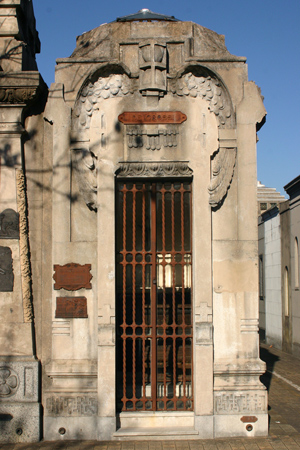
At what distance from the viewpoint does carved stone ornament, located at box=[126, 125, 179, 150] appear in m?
8.87

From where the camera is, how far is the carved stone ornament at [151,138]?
349 inches

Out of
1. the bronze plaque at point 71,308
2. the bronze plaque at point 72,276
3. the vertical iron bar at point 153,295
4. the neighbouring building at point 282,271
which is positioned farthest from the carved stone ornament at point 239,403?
the neighbouring building at point 282,271

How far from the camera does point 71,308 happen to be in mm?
8664

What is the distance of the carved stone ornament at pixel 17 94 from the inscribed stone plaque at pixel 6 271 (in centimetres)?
257

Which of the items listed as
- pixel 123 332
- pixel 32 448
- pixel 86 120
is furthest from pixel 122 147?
pixel 32 448

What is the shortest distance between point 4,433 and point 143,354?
8.38 ft

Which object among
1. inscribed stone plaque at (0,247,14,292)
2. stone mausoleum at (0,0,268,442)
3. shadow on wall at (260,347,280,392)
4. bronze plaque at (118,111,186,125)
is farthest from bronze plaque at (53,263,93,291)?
shadow on wall at (260,347,280,392)

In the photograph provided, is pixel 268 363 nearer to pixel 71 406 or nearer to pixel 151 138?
pixel 71 406

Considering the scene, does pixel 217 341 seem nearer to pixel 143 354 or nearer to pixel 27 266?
pixel 143 354

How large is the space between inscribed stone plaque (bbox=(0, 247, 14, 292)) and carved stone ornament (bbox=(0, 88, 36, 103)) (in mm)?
2569

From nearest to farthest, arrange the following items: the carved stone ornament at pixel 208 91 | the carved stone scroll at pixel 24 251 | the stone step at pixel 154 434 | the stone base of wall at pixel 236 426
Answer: the stone step at pixel 154 434
the stone base of wall at pixel 236 426
the carved stone scroll at pixel 24 251
the carved stone ornament at pixel 208 91

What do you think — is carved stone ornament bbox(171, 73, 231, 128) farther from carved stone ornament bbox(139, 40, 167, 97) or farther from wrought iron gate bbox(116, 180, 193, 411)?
wrought iron gate bbox(116, 180, 193, 411)

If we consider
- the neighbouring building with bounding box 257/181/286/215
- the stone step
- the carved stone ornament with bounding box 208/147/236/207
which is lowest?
the stone step

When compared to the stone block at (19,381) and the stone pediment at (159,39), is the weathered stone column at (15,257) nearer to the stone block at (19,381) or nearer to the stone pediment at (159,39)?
the stone block at (19,381)
